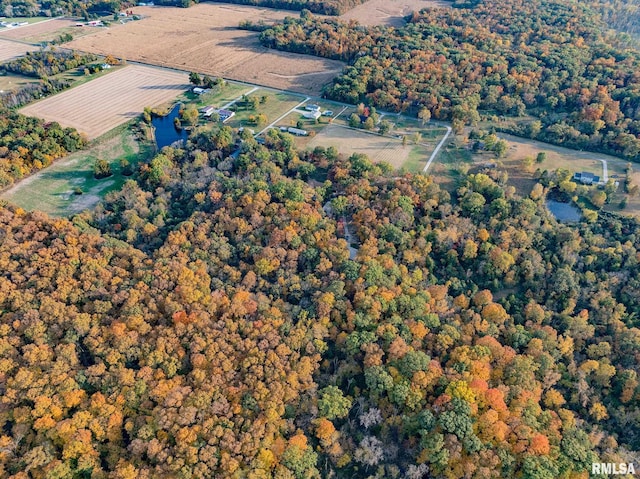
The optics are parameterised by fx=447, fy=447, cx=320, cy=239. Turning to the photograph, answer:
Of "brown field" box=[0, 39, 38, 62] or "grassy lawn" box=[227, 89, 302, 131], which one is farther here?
"brown field" box=[0, 39, 38, 62]

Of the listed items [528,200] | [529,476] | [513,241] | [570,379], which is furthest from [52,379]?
[528,200]

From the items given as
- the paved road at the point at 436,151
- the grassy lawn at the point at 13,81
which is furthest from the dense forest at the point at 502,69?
the grassy lawn at the point at 13,81

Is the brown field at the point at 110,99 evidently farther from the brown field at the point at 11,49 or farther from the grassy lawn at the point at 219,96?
the brown field at the point at 11,49

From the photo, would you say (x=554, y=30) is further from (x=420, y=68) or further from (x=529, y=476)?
(x=529, y=476)

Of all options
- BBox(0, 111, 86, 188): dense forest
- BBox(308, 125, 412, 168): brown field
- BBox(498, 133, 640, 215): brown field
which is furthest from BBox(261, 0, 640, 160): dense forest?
BBox(0, 111, 86, 188): dense forest

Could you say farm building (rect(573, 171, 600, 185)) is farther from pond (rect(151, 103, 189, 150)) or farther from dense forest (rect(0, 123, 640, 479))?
pond (rect(151, 103, 189, 150))

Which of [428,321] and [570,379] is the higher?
[428,321]
